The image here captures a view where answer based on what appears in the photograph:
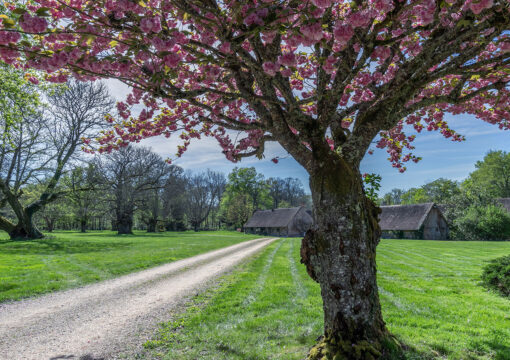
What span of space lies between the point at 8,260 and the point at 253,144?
13.0 metres

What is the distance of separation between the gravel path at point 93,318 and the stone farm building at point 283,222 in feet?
126

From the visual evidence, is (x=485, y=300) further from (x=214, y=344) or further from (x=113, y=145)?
(x=113, y=145)

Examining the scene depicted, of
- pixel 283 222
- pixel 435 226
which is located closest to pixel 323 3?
pixel 435 226

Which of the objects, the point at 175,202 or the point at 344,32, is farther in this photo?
the point at 175,202

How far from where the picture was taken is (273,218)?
50.1m

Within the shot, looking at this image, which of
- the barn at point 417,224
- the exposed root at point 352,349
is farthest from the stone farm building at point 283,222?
the exposed root at point 352,349

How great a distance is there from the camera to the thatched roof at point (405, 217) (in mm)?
38656

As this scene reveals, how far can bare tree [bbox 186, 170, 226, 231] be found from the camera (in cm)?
6212

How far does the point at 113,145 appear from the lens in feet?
25.3

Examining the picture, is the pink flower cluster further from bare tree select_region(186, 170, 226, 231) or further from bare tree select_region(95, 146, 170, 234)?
bare tree select_region(186, 170, 226, 231)

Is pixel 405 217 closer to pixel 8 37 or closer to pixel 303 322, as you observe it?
pixel 303 322

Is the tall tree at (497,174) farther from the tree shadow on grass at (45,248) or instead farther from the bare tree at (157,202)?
the tree shadow on grass at (45,248)

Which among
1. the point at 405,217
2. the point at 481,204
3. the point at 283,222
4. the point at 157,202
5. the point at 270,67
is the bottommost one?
the point at 283,222

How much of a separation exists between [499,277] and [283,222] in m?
40.1
